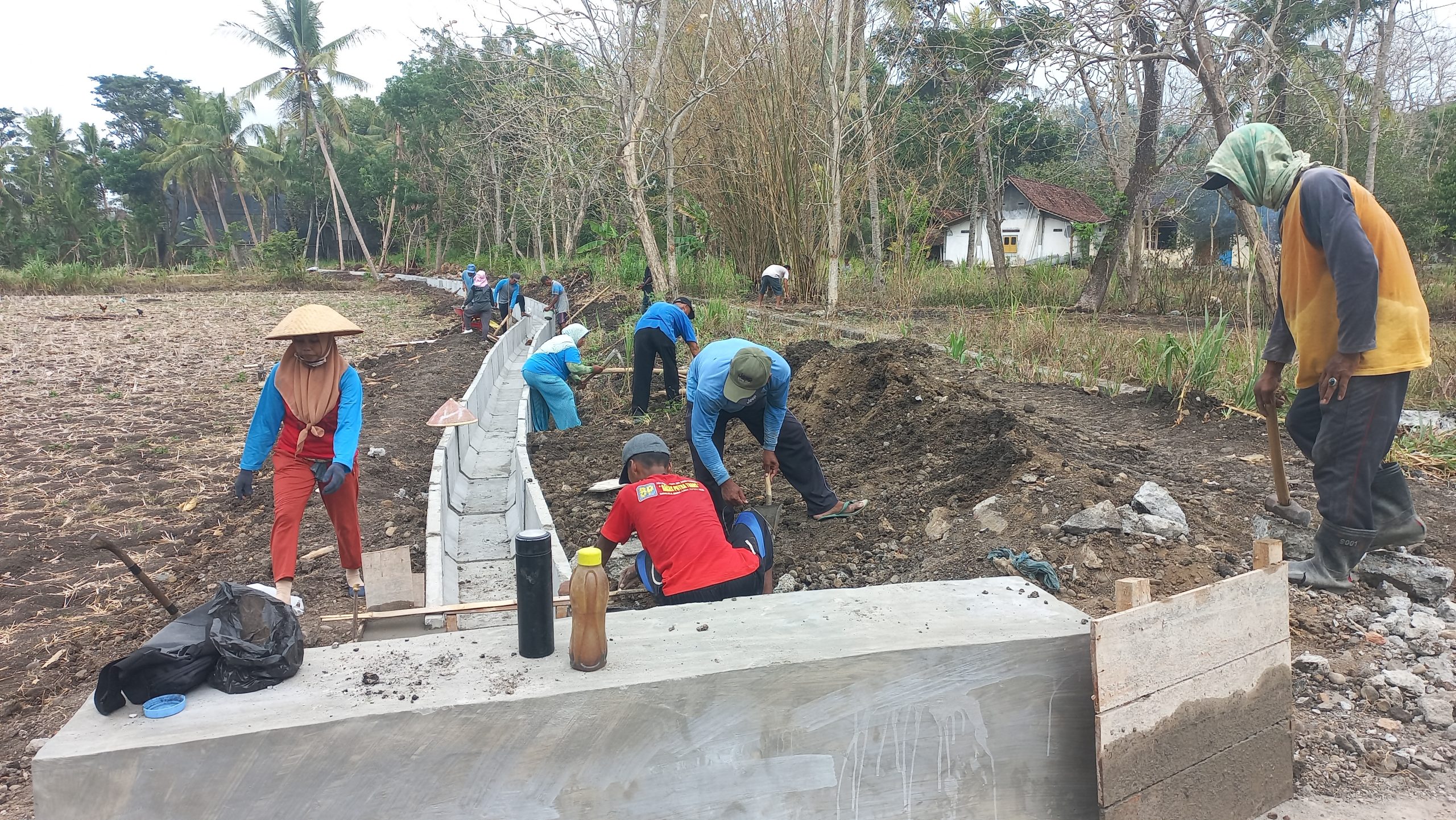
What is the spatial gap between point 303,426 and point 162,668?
2183 millimetres

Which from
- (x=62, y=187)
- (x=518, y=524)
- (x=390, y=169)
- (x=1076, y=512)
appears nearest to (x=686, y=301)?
(x=518, y=524)

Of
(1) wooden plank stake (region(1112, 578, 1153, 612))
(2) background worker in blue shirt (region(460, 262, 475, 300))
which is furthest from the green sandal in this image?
(2) background worker in blue shirt (region(460, 262, 475, 300))

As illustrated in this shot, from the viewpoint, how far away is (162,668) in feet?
6.90

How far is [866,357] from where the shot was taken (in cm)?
775

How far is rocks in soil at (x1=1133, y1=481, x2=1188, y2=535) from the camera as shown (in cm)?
383

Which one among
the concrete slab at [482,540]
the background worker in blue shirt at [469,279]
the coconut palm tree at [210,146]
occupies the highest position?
the coconut palm tree at [210,146]

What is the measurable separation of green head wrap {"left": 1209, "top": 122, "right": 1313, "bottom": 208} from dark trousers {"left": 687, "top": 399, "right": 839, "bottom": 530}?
2490mm

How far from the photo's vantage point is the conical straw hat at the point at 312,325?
12.8ft

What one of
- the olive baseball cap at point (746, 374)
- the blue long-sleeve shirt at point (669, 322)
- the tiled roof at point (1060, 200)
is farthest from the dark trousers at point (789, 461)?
the tiled roof at point (1060, 200)

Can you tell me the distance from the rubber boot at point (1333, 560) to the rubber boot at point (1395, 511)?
0.42ft

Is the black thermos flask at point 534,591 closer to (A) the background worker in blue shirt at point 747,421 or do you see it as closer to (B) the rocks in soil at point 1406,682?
(A) the background worker in blue shirt at point 747,421

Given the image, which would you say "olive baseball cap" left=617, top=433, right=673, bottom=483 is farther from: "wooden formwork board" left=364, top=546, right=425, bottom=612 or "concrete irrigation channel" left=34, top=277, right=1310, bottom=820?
"concrete irrigation channel" left=34, top=277, right=1310, bottom=820

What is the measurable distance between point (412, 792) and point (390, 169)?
42409 millimetres

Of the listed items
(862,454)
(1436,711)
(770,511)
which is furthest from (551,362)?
(1436,711)
